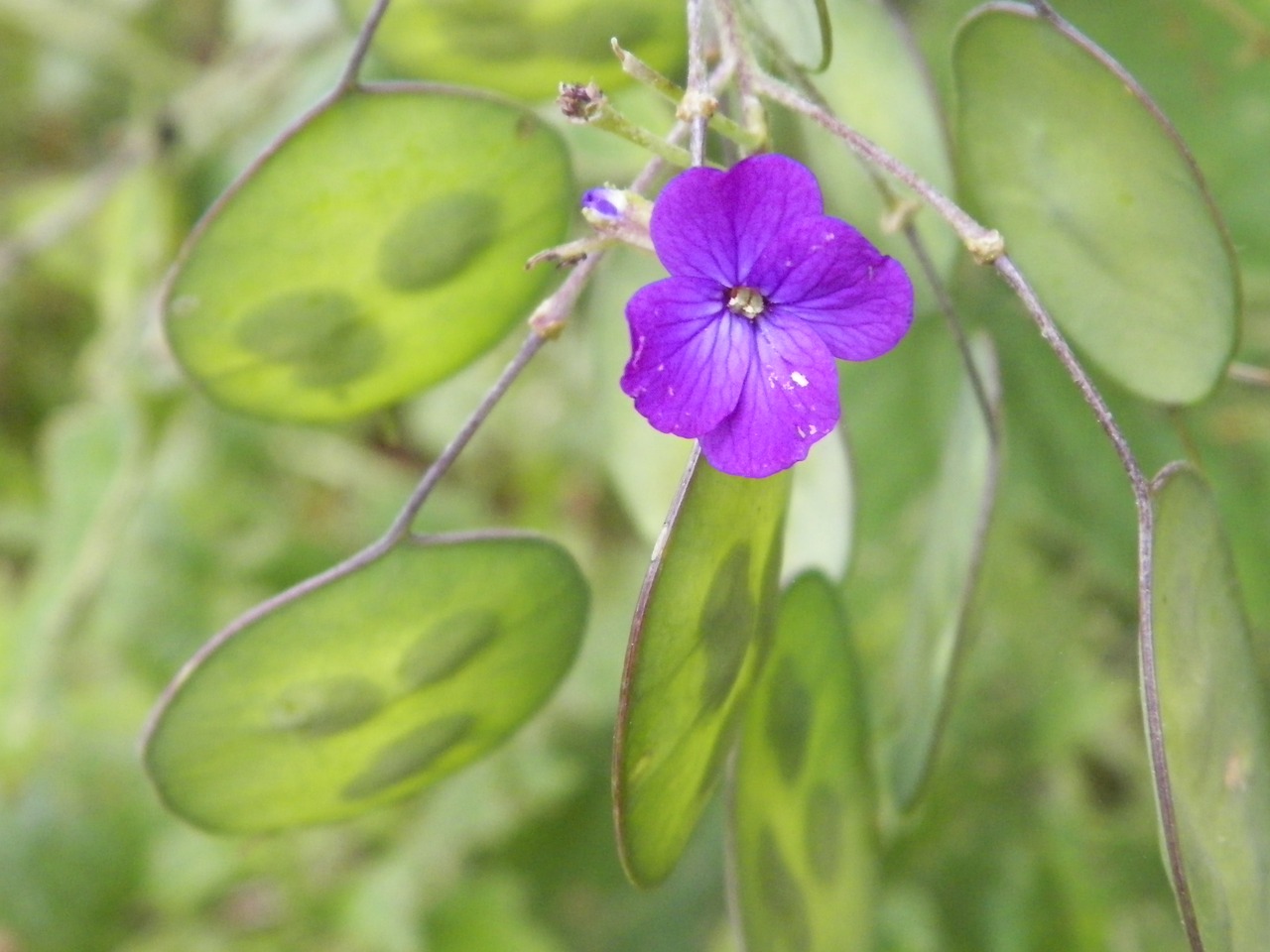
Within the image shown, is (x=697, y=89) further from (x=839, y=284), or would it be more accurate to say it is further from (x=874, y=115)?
(x=874, y=115)

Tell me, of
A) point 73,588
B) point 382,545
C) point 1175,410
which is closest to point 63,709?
point 73,588

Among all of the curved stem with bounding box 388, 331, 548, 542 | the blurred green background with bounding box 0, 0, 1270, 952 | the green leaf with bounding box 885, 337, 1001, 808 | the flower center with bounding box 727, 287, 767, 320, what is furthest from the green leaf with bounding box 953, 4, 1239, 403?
the blurred green background with bounding box 0, 0, 1270, 952

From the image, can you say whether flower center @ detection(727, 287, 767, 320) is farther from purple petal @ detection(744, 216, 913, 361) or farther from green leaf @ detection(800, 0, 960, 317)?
green leaf @ detection(800, 0, 960, 317)

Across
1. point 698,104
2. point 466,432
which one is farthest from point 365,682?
point 698,104

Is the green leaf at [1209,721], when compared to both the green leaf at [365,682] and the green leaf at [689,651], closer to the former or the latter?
the green leaf at [689,651]

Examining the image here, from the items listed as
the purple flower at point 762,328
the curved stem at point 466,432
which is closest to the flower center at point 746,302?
the purple flower at point 762,328
